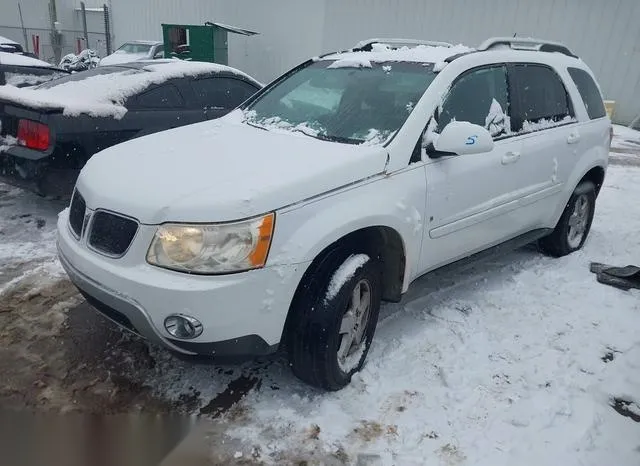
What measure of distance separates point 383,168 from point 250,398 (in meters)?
1.41

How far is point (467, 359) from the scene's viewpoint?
129 inches

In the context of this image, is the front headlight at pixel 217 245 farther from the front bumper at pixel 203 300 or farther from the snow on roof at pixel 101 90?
the snow on roof at pixel 101 90

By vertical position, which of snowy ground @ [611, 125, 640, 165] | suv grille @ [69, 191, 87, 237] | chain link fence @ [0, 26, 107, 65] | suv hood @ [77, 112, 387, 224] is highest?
suv hood @ [77, 112, 387, 224]

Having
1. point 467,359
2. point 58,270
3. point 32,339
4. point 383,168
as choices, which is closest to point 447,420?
point 467,359

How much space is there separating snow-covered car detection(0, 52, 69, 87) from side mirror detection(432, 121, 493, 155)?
5.75m

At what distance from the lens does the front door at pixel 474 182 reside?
10.6ft

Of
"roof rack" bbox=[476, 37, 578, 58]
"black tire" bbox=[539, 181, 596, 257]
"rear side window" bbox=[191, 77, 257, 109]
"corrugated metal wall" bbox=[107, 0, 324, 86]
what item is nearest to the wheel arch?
"roof rack" bbox=[476, 37, 578, 58]

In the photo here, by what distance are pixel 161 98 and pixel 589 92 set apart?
13.0 ft

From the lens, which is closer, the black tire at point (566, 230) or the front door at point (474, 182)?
the front door at point (474, 182)

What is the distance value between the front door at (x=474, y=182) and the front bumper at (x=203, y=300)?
116cm

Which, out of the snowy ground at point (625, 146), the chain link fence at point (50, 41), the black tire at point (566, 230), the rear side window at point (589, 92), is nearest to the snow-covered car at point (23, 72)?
the rear side window at point (589, 92)

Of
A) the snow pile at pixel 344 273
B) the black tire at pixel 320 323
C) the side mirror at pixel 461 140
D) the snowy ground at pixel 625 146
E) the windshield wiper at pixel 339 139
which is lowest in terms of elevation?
the snowy ground at pixel 625 146

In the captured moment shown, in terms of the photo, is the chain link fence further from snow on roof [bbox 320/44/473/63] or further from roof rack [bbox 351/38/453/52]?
snow on roof [bbox 320/44/473/63]

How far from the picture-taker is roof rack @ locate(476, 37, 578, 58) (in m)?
3.98
